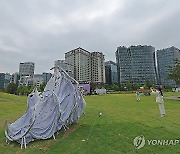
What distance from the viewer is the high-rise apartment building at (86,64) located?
330ft

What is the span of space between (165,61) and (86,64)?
→ 4816cm

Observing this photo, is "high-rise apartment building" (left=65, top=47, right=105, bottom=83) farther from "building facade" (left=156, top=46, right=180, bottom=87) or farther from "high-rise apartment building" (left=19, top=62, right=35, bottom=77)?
"building facade" (left=156, top=46, right=180, bottom=87)

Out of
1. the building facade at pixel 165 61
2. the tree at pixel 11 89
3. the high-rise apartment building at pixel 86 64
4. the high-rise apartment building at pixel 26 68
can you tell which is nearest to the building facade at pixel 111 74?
the high-rise apartment building at pixel 86 64

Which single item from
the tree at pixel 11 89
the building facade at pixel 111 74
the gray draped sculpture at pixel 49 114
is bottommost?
the gray draped sculpture at pixel 49 114

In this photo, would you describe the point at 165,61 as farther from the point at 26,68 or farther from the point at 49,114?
the point at 49,114

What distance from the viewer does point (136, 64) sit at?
4685 inches

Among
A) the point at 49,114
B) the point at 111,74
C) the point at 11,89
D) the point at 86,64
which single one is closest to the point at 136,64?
the point at 111,74

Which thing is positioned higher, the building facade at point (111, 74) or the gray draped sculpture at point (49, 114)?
the building facade at point (111, 74)

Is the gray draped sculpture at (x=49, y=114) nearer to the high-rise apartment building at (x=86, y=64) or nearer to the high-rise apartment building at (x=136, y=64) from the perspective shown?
the high-rise apartment building at (x=86, y=64)

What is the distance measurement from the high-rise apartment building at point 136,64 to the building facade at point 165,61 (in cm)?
417

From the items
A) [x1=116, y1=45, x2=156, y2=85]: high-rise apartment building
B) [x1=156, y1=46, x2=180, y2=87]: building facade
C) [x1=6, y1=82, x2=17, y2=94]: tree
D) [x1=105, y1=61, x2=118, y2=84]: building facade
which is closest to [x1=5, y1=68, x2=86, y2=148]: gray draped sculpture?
[x1=6, y1=82, x2=17, y2=94]: tree

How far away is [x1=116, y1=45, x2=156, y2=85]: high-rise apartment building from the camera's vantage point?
116750mm

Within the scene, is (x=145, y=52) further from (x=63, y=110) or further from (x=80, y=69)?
(x=63, y=110)

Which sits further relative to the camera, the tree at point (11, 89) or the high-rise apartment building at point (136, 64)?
the high-rise apartment building at point (136, 64)
